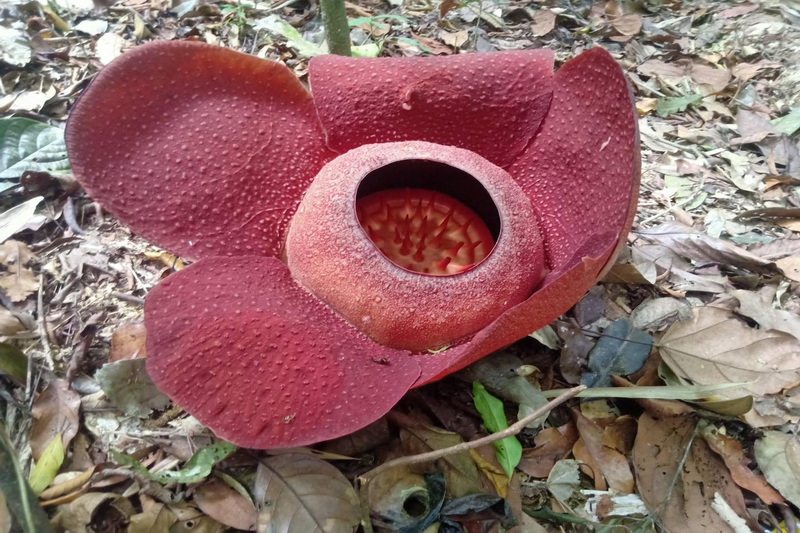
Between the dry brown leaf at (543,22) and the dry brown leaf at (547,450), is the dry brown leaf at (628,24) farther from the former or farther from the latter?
the dry brown leaf at (547,450)

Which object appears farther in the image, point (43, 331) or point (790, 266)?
point (790, 266)

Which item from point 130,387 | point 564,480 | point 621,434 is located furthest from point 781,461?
point 130,387

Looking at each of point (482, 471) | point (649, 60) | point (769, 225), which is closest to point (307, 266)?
point (482, 471)

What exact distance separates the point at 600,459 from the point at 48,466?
125 cm

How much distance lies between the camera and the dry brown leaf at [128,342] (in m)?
1.40

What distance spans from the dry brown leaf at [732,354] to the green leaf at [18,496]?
1492mm

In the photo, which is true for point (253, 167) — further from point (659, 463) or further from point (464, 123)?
point (659, 463)

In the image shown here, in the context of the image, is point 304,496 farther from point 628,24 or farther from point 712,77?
point 628,24

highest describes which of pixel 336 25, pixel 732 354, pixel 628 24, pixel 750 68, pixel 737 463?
pixel 336 25

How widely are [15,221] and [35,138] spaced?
0.33m

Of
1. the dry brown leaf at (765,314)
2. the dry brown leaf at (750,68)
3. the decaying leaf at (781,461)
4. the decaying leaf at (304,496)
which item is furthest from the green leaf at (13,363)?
the dry brown leaf at (750,68)

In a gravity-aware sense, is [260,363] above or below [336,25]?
below

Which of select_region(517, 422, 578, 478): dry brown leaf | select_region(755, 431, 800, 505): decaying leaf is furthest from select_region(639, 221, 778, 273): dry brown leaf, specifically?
select_region(517, 422, 578, 478): dry brown leaf

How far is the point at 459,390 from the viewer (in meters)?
1.46
